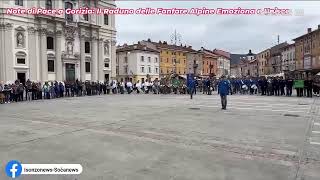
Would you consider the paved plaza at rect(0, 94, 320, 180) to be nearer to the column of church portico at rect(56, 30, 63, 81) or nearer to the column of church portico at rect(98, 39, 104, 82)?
the column of church portico at rect(56, 30, 63, 81)

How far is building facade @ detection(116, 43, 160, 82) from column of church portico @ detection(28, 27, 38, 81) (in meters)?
37.4

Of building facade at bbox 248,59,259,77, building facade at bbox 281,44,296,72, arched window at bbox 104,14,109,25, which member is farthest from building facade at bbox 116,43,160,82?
building facade at bbox 248,59,259,77

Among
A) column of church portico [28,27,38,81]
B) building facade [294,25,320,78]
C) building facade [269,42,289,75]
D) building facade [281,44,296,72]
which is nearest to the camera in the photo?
column of church portico [28,27,38,81]

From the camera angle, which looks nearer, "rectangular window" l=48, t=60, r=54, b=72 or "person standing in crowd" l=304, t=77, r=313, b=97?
"person standing in crowd" l=304, t=77, r=313, b=97

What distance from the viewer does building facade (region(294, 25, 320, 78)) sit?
65125 mm

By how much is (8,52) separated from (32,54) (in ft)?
12.8

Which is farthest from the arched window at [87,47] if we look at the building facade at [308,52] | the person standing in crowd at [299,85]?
the building facade at [308,52]

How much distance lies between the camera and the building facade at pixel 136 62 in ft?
270

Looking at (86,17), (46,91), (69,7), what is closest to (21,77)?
(69,7)

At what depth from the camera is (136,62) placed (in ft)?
269

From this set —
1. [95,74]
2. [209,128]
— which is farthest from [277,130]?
A: [95,74]

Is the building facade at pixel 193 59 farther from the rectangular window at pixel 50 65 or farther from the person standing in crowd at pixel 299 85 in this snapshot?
the person standing in crowd at pixel 299 85

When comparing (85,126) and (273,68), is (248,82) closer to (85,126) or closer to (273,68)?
(85,126)

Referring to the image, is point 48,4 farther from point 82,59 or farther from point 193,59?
point 193,59
